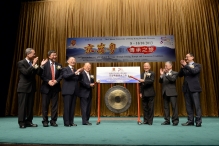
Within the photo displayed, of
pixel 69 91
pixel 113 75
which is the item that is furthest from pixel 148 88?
pixel 69 91

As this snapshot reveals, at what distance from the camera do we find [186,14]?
6930 mm

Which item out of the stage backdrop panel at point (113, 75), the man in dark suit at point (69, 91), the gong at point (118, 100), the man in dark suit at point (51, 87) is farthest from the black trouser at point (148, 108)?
the man in dark suit at point (51, 87)

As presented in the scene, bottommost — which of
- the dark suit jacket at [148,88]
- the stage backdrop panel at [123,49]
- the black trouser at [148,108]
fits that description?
the black trouser at [148,108]

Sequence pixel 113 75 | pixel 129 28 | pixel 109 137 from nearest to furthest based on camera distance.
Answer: pixel 109 137 → pixel 113 75 → pixel 129 28

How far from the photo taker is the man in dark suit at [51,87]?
3883mm

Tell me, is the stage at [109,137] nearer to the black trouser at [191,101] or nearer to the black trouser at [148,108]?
the black trouser at [191,101]

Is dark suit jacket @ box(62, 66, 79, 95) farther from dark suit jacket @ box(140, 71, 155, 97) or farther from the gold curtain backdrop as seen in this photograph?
the gold curtain backdrop

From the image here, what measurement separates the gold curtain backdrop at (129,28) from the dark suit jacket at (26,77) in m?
3.09

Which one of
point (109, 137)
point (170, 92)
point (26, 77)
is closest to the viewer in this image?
point (109, 137)

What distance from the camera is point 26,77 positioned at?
378 centimetres

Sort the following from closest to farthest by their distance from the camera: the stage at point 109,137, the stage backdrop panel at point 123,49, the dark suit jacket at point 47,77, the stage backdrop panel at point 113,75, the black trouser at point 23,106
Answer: the stage at point 109,137
the black trouser at point 23,106
the dark suit jacket at point 47,77
the stage backdrop panel at point 113,75
the stage backdrop panel at point 123,49

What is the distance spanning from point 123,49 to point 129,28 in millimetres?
860

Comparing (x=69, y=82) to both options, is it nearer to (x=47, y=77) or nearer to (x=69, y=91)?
(x=69, y=91)

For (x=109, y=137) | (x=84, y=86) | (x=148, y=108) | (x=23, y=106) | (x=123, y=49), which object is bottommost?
(x=109, y=137)
